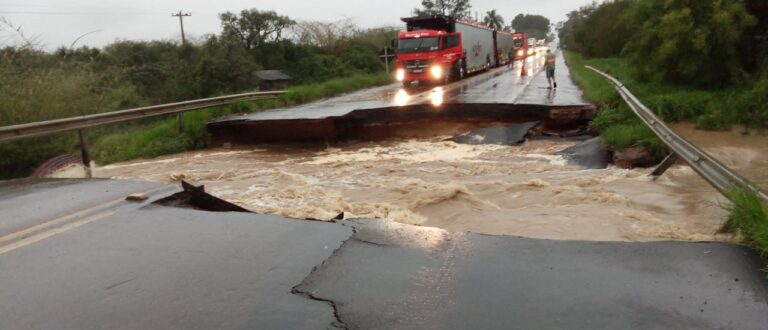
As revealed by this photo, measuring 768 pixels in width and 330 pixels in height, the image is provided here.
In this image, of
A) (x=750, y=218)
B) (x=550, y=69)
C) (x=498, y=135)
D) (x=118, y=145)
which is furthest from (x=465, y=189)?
(x=550, y=69)

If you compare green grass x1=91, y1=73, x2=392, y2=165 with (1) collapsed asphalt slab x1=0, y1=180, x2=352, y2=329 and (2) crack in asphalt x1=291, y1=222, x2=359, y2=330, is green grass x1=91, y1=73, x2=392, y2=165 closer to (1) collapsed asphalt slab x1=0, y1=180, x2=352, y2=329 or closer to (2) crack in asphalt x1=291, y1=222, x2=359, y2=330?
(1) collapsed asphalt slab x1=0, y1=180, x2=352, y2=329

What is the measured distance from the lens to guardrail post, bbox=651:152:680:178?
7496mm

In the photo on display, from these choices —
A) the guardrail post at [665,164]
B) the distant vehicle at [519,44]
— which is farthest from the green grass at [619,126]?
the distant vehicle at [519,44]

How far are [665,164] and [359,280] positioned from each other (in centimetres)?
595

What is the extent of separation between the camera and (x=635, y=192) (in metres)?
7.29

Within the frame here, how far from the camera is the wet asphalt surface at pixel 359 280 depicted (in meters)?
3.00

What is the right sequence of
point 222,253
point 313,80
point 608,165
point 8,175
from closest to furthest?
Answer: point 222,253
point 608,165
point 8,175
point 313,80

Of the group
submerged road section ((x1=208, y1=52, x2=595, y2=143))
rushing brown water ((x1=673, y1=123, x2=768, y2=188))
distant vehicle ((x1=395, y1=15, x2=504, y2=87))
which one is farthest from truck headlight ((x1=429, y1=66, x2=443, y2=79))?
rushing brown water ((x1=673, y1=123, x2=768, y2=188))

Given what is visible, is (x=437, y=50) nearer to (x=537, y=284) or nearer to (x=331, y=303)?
(x=537, y=284)

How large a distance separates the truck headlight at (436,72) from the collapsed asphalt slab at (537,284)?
2236cm

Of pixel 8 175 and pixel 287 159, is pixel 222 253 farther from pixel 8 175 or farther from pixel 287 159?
Answer: pixel 8 175

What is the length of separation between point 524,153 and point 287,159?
5005 millimetres

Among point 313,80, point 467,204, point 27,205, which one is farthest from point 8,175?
point 313,80

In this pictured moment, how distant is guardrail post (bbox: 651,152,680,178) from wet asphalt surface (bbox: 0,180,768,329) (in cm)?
398
